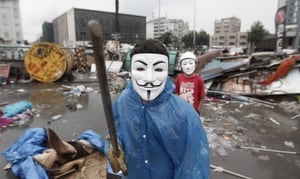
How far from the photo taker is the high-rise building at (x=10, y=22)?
58.6 meters

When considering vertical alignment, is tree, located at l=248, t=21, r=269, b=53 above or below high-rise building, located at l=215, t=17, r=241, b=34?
below

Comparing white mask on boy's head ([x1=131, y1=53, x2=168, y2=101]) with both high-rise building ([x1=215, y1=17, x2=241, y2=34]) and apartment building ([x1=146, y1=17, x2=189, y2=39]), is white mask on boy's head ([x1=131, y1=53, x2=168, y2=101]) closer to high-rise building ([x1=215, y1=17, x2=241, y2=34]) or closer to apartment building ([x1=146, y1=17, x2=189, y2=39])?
apartment building ([x1=146, y1=17, x2=189, y2=39])

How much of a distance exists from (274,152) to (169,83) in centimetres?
346

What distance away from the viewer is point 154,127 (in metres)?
1.32

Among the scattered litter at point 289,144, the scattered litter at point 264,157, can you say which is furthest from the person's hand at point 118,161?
the scattered litter at point 289,144

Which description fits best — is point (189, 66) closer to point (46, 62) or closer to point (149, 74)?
point (149, 74)

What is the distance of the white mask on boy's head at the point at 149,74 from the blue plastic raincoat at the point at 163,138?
42mm

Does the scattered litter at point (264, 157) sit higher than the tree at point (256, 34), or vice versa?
the tree at point (256, 34)

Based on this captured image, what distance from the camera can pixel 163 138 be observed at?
51.5 inches

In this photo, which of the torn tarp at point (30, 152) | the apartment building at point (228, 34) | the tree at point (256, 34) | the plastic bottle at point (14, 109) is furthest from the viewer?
the apartment building at point (228, 34)

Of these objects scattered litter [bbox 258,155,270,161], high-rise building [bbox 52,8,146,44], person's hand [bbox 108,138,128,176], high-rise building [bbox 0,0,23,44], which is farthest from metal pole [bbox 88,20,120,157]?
high-rise building [bbox 0,0,23,44]

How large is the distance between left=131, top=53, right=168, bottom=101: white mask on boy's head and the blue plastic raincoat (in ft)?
0.14

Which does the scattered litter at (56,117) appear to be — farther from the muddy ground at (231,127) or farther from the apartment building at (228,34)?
the apartment building at (228,34)

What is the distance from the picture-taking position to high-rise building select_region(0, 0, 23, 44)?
5856cm
